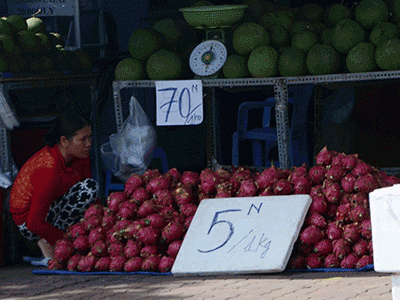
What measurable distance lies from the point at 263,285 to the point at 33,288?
1.34m

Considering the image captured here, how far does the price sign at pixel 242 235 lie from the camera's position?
4.18 meters

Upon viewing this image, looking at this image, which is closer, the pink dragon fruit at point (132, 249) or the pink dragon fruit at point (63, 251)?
the pink dragon fruit at point (132, 249)

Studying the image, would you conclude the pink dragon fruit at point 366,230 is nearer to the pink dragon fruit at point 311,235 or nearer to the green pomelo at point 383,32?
the pink dragon fruit at point 311,235

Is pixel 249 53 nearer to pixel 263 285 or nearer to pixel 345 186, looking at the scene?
pixel 345 186

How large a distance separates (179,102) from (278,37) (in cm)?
96

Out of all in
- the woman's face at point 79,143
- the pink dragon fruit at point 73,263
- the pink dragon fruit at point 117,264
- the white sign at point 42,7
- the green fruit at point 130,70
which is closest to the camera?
the pink dragon fruit at point 117,264

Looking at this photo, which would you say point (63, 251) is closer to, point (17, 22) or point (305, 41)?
point (17, 22)

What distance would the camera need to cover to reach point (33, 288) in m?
4.21

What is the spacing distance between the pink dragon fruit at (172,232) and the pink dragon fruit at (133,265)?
0.21 metres

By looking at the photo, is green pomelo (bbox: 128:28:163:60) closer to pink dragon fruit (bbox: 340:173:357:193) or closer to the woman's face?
the woman's face

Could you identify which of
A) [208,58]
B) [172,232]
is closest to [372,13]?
[208,58]

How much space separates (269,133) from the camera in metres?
6.33

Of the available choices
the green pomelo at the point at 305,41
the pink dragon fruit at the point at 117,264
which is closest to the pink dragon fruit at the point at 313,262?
the pink dragon fruit at the point at 117,264

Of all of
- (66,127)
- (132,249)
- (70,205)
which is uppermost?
(66,127)
